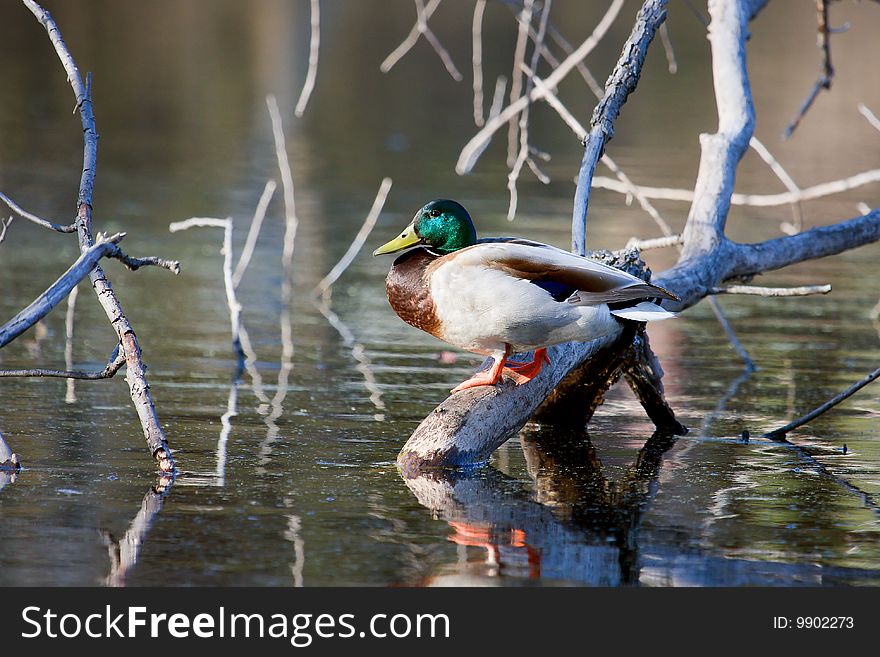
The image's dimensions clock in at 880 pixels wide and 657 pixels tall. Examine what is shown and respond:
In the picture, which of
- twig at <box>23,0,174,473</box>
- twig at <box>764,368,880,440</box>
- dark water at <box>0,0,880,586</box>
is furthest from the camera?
twig at <box>764,368,880,440</box>

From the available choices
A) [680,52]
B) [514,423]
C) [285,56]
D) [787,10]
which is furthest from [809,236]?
[787,10]

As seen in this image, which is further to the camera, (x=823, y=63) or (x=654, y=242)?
(x=823, y=63)

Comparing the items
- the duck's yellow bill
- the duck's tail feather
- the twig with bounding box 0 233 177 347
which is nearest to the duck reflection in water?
the duck's tail feather

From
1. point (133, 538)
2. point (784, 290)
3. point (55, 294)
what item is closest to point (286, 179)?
point (784, 290)

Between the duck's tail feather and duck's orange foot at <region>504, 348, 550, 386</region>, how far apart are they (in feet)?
1.58

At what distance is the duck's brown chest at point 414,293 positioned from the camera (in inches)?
188

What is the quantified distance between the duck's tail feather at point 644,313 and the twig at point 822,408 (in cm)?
103

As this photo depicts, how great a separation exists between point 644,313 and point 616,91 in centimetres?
137

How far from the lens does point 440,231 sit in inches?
197

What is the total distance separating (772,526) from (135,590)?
6.80 ft

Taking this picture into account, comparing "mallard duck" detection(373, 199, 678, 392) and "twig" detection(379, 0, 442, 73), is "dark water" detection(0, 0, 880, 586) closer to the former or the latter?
"mallard duck" detection(373, 199, 678, 392)

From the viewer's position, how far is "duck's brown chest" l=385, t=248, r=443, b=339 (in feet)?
Result: 15.7

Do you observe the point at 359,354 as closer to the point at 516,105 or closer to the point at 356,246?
the point at 356,246

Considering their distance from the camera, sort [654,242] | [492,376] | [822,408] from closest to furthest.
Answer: [492,376], [822,408], [654,242]
